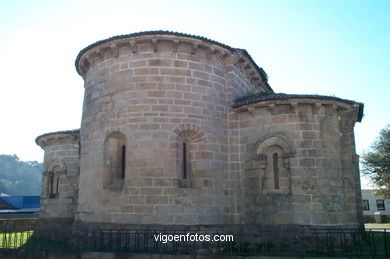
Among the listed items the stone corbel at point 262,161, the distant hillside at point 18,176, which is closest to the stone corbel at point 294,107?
the stone corbel at point 262,161

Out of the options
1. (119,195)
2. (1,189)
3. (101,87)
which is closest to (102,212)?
(119,195)

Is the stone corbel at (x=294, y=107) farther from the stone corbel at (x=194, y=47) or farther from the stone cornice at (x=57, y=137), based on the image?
the stone cornice at (x=57, y=137)

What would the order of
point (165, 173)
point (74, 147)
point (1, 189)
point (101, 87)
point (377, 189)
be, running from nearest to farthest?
1. point (165, 173)
2. point (101, 87)
3. point (74, 147)
4. point (377, 189)
5. point (1, 189)

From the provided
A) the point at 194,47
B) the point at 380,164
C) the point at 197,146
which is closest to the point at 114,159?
the point at 197,146

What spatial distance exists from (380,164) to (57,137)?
Answer: 25.6 metres

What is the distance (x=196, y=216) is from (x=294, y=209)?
3.21 meters

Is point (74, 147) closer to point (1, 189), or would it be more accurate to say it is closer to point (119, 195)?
point (119, 195)

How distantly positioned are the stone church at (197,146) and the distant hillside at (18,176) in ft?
300

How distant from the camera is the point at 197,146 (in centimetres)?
1220

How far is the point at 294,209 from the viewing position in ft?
38.8

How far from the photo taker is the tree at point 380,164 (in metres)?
30.0

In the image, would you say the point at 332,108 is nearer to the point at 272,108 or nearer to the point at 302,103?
the point at 302,103

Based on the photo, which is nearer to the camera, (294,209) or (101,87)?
(294,209)

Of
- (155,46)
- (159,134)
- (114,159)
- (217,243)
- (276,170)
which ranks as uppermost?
(155,46)
